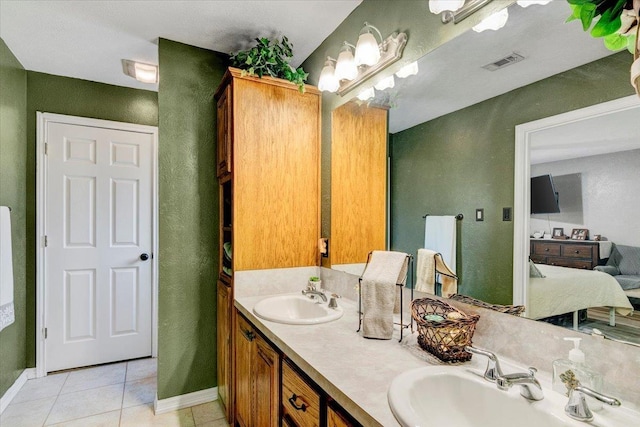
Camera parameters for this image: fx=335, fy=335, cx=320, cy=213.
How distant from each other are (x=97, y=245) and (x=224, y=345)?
168 cm

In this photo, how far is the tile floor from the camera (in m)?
2.16

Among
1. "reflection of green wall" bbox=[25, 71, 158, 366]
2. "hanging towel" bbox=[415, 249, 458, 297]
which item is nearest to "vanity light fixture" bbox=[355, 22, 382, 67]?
"hanging towel" bbox=[415, 249, 458, 297]

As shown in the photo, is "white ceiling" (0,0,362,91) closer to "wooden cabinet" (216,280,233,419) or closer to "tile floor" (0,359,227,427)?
"wooden cabinet" (216,280,233,419)

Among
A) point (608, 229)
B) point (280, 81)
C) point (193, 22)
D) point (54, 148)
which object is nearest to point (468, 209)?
point (608, 229)

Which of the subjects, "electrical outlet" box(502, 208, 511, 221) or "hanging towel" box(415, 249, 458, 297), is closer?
"electrical outlet" box(502, 208, 511, 221)

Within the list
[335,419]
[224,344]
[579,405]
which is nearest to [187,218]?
[224,344]

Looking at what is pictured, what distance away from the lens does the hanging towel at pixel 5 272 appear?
2.07 meters

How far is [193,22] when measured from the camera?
207cm

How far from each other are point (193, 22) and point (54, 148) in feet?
5.82

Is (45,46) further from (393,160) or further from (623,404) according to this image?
(623,404)

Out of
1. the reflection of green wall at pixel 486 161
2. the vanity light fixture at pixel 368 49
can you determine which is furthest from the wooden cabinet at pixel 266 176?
the reflection of green wall at pixel 486 161

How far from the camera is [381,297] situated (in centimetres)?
129

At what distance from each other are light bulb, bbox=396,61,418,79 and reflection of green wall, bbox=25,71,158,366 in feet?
8.23

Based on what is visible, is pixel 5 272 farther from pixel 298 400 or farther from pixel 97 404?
pixel 298 400
